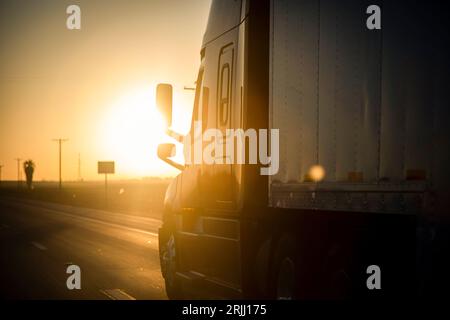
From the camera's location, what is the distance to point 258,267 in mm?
7719

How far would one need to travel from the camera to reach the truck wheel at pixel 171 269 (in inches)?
416

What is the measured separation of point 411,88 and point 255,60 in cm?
308

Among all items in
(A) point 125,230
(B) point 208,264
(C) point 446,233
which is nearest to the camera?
(C) point 446,233

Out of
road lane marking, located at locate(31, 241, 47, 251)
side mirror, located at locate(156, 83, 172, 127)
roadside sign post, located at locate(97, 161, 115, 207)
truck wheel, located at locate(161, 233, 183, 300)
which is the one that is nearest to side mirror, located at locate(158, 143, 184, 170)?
side mirror, located at locate(156, 83, 172, 127)

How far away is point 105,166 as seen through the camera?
74.0 metres

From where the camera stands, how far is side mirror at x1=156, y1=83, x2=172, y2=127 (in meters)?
9.60

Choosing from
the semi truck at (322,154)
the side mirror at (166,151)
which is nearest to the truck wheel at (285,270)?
the semi truck at (322,154)

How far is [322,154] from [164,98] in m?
3.49

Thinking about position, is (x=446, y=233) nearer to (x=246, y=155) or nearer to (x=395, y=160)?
(x=395, y=160)

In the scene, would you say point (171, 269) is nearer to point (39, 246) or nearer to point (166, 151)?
point (166, 151)

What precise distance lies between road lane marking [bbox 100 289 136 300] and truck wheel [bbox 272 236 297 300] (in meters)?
4.19

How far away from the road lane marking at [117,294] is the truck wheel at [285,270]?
165 inches

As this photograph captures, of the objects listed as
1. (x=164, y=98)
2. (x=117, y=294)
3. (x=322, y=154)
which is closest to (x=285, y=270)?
(x=322, y=154)
